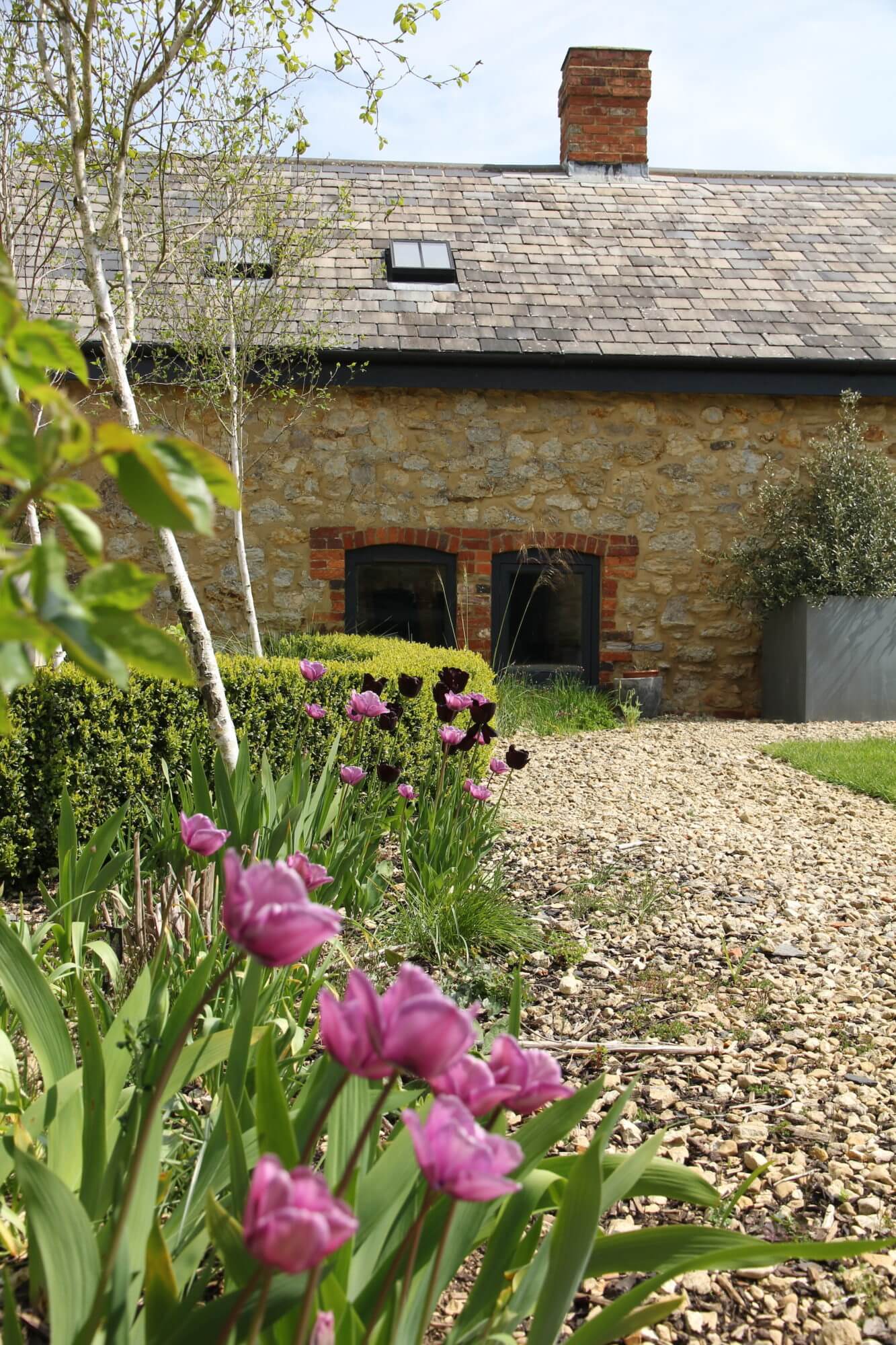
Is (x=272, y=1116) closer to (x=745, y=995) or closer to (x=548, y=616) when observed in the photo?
(x=745, y=995)

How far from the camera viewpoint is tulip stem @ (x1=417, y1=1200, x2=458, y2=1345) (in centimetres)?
90

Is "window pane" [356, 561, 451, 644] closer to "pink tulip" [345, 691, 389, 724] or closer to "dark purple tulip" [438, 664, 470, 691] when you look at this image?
"dark purple tulip" [438, 664, 470, 691]

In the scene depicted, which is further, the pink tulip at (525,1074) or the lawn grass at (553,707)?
the lawn grass at (553,707)

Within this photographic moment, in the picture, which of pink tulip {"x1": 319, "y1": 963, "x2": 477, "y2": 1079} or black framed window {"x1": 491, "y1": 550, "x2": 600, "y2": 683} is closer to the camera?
pink tulip {"x1": 319, "y1": 963, "x2": 477, "y2": 1079}

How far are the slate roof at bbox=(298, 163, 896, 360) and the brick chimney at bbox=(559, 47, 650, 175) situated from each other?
11.8 inches

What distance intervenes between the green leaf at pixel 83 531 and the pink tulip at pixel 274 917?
25 centimetres

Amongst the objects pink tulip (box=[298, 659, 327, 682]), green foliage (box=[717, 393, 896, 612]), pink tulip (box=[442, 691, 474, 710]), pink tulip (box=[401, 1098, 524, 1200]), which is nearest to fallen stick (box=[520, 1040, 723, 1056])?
pink tulip (box=[442, 691, 474, 710])

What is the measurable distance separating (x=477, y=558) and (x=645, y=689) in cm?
180

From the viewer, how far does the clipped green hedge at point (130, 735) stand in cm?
391

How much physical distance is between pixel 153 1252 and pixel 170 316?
798cm

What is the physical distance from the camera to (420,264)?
9.22m

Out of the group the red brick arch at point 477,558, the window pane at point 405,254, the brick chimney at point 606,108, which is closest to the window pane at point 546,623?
the red brick arch at point 477,558

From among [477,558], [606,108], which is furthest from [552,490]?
[606,108]

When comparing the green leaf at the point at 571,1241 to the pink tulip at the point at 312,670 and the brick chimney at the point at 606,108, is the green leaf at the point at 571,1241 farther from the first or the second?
the brick chimney at the point at 606,108
